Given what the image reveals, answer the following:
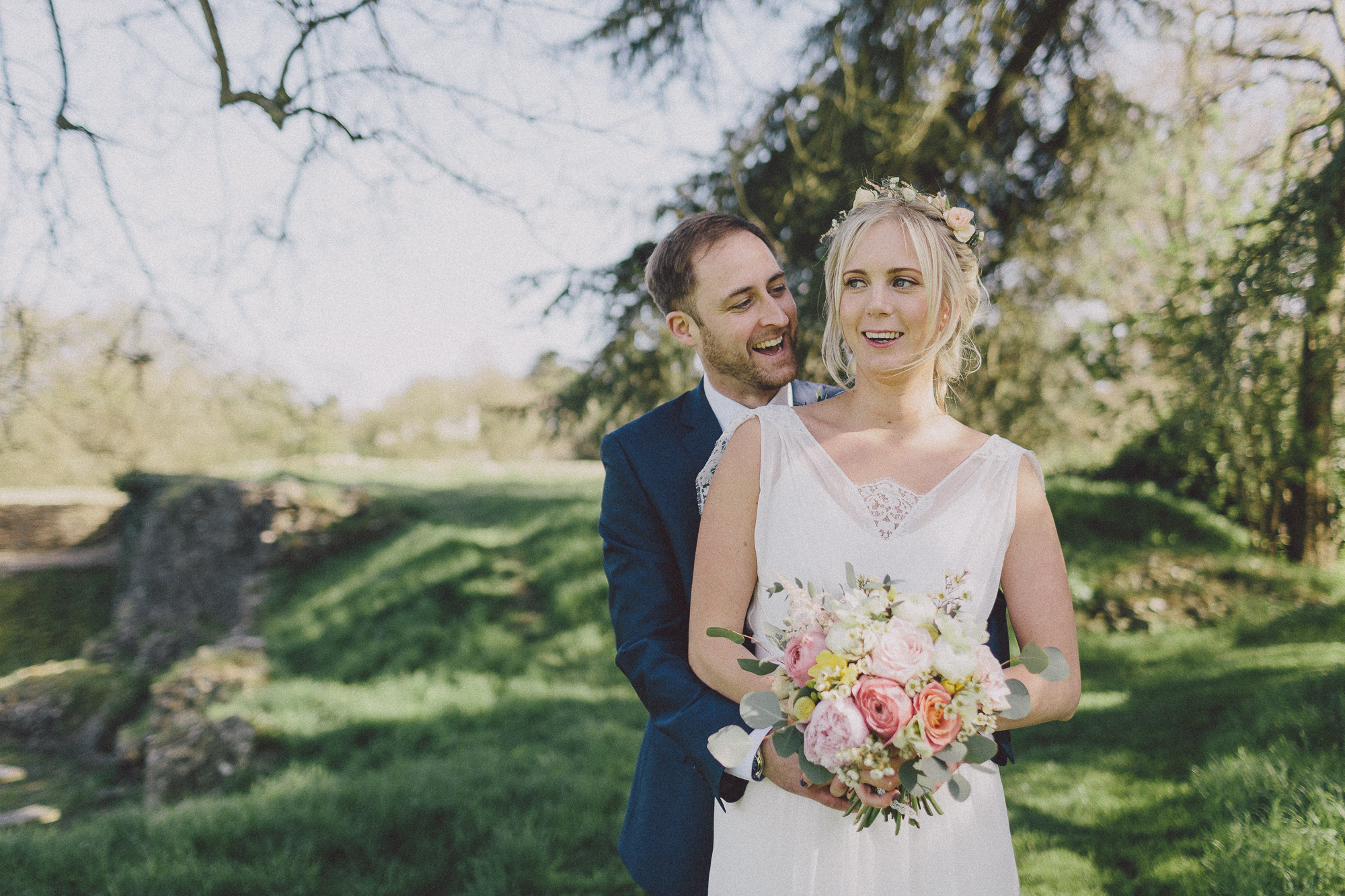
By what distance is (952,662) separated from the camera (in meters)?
1.40

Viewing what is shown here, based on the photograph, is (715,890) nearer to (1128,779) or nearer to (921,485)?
(921,485)

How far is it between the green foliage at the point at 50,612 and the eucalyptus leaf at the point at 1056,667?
21047 mm

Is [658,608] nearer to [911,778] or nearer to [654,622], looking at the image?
[654,622]

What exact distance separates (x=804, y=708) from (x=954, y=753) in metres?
0.28

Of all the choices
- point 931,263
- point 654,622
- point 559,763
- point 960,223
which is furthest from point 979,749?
point 559,763

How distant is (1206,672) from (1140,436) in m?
4.89

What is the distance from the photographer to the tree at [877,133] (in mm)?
6121

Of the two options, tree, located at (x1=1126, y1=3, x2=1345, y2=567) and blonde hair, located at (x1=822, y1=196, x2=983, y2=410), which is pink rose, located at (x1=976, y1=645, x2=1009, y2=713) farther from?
tree, located at (x1=1126, y1=3, x2=1345, y2=567)

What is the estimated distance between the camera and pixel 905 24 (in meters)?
6.24

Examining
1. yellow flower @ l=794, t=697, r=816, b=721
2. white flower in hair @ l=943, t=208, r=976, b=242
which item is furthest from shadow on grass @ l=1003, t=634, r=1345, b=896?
white flower in hair @ l=943, t=208, r=976, b=242

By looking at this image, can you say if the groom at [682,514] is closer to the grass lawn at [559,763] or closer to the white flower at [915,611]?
the white flower at [915,611]

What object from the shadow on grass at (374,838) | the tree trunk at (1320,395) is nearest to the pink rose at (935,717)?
the shadow on grass at (374,838)

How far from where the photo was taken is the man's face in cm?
241

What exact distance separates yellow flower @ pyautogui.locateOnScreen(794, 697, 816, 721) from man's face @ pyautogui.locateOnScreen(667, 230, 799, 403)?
3.88 ft
